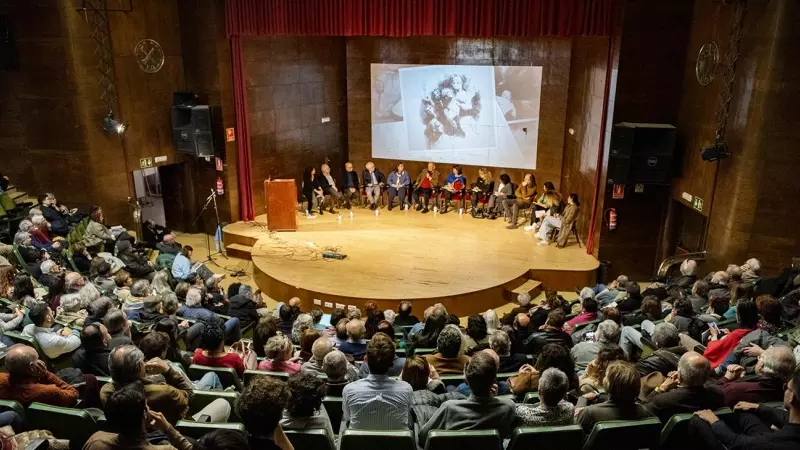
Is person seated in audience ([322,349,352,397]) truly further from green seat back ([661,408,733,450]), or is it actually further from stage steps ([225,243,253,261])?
stage steps ([225,243,253,261])

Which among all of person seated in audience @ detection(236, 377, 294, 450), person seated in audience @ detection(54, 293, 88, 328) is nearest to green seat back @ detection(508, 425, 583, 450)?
person seated in audience @ detection(236, 377, 294, 450)

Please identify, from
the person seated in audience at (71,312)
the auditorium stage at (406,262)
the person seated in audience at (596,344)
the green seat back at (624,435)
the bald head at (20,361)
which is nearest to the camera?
the green seat back at (624,435)

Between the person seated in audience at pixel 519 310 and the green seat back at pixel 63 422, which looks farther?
the person seated in audience at pixel 519 310

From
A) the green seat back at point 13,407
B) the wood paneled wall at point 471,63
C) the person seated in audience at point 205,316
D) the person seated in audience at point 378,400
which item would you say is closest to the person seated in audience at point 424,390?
the person seated in audience at point 378,400

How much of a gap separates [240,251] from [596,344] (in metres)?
7.12

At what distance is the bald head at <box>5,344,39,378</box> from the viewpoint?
11.1ft

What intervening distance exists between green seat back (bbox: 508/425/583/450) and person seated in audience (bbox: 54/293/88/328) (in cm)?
392

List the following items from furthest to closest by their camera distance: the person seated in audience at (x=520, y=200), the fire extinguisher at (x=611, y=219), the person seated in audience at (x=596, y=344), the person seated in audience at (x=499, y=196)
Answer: the person seated in audience at (x=499, y=196)
the person seated in audience at (x=520, y=200)
the fire extinguisher at (x=611, y=219)
the person seated in audience at (x=596, y=344)

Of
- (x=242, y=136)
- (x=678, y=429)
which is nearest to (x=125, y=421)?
(x=678, y=429)

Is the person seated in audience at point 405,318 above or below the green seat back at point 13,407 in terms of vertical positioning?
below

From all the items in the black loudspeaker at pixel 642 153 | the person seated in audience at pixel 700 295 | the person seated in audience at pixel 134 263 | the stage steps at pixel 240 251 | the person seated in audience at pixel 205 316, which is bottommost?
the stage steps at pixel 240 251

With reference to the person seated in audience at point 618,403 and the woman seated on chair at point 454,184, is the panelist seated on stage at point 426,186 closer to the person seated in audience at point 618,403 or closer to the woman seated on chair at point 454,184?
the woman seated on chair at point 454,184

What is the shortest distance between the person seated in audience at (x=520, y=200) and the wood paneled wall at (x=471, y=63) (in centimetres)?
83

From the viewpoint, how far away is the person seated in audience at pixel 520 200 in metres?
10.9
